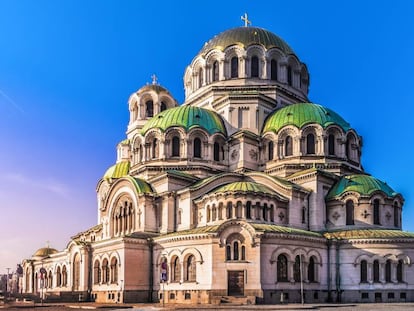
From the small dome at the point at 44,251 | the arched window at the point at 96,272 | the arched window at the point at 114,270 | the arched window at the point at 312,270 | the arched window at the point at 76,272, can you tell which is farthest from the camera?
the small dome at the point at 44,251

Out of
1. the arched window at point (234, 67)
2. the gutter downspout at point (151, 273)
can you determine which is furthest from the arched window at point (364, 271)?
the arched window at point (234, 67)

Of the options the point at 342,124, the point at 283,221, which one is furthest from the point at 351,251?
the point at 342,124

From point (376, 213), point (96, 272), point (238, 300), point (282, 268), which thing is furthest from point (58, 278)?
point (376, 213)

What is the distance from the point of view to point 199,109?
57.8 metres

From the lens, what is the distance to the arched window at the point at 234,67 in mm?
60844

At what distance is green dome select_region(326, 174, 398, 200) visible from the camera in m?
50.6

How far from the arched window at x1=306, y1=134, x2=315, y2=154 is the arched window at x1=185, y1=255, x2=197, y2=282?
15.7 meters

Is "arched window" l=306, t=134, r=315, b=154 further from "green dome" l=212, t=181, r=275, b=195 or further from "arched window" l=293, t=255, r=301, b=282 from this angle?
"arched window" l=293, t=255, r=301, b=282

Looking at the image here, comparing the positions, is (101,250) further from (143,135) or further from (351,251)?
(351,251)

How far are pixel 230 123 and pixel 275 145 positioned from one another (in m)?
5.18

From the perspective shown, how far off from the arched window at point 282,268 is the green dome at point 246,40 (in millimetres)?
24424

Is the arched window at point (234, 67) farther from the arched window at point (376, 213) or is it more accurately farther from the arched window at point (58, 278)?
the arched window at point (58, 278)

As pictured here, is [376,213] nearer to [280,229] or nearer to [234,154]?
[280,229]

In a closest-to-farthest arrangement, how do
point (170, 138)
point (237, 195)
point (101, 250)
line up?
point (237, 195) < point (101, 250) < point (170, 138)
